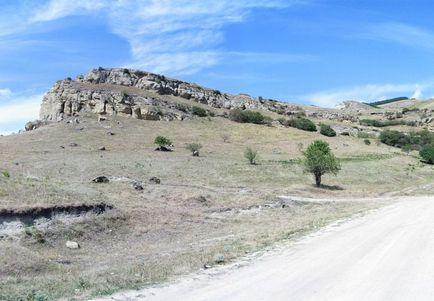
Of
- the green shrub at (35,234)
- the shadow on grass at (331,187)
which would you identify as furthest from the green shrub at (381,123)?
the green shrub at (35,234)

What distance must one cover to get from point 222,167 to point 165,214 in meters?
28.8

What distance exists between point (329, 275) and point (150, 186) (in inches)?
1211

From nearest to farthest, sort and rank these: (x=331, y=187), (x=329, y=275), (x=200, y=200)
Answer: (x=329, y=275) < (x=200, y=200) < (x=331, y=187)

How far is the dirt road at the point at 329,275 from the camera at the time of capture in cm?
1107

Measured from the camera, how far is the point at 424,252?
16.2m

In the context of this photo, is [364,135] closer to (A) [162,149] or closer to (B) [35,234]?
(A) [162,149]

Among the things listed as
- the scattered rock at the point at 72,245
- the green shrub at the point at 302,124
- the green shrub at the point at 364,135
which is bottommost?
the scattered rock at the point at 72,245

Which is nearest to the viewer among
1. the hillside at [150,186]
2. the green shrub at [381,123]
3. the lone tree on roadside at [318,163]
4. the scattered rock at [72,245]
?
the hillside at [150,186]

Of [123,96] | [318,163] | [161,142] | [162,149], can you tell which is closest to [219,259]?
[318,163]

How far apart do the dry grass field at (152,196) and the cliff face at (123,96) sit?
5943 mm

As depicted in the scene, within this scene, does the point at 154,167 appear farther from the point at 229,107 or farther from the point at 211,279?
the point at 229,107

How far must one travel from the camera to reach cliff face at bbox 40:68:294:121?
3777 inches

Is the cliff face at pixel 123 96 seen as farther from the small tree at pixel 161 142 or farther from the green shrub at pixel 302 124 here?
the small tree at pixel 161 142

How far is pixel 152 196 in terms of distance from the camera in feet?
123
